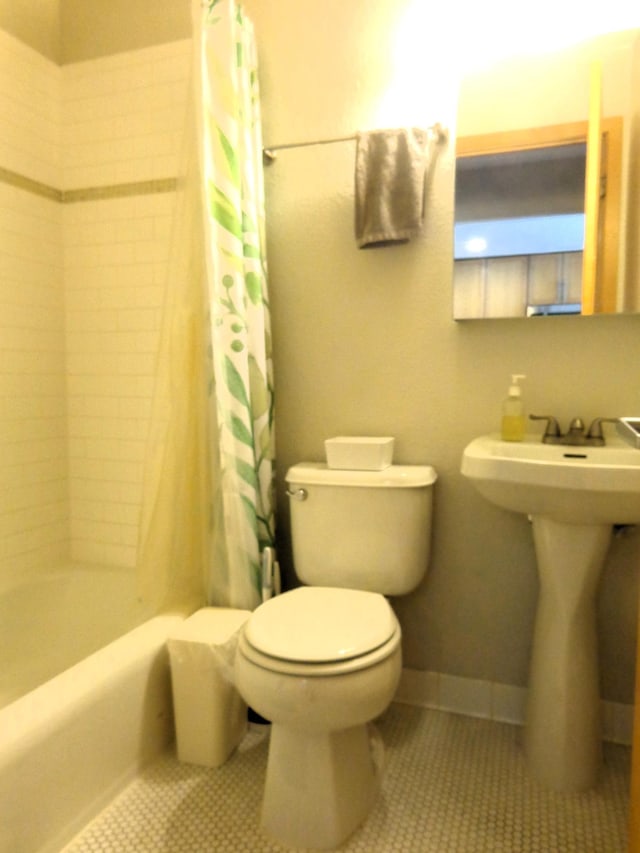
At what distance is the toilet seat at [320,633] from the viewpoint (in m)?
1.24

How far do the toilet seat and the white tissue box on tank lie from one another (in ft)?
1.23

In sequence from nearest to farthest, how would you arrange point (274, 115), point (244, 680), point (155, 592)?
point (244, 680), point (155, 592), point (274, 115)

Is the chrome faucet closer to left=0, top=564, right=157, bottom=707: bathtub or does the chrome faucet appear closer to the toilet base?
the toilet base

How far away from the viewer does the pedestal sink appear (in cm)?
140

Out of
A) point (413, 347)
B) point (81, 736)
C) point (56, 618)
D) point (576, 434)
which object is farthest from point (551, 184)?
point (56, 618)

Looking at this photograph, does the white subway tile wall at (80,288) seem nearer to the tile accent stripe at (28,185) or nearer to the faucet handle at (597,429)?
the tile accent stripe at (28,185)

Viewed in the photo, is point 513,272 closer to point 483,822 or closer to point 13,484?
point 483,822

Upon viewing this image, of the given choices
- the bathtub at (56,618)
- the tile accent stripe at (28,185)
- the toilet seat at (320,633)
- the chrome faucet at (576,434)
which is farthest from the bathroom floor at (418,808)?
the tile accent stripe at (28,185)

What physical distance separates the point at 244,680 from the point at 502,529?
35.0 inches

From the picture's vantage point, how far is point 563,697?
1.49m

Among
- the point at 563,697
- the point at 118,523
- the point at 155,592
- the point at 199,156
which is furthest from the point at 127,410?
the point at 563,697

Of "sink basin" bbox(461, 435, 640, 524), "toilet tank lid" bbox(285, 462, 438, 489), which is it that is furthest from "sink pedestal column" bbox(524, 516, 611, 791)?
"toilet tank lid" bbox(285, 462, 438, 489)

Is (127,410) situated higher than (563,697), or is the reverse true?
(127,410)

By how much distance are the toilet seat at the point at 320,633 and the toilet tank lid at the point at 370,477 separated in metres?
0.32
